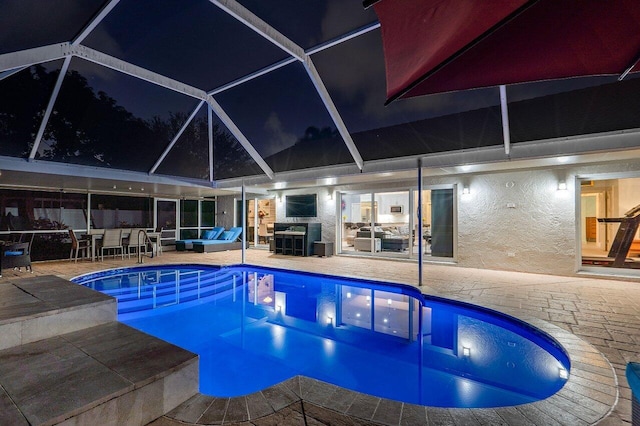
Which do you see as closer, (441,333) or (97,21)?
(441,333)

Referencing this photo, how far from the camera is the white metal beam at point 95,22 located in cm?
463

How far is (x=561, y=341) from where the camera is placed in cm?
335

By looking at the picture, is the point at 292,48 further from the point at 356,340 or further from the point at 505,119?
the point at 356,340

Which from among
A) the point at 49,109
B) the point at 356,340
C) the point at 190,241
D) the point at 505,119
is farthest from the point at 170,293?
the point at 505,119

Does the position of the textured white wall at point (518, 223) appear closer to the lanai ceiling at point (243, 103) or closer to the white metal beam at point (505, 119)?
the lanai ceiling at point (243, 103)

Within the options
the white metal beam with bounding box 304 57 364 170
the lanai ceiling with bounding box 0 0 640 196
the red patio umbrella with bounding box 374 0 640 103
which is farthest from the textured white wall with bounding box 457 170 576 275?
the red patio umbrella with bounding box 374 0 640 103

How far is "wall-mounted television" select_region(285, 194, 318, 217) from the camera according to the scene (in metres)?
12.0

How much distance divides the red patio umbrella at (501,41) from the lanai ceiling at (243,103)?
3.67 m

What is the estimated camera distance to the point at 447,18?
1700 millimetres

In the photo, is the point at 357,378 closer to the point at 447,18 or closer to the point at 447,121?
the point at 447,18

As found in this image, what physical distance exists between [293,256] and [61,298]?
792 cm

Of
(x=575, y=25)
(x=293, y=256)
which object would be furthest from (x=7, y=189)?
(x=575, y=25)

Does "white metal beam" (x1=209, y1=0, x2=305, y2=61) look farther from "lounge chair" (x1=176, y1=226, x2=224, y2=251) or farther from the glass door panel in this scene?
the glass door panel

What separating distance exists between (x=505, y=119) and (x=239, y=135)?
6950mm
